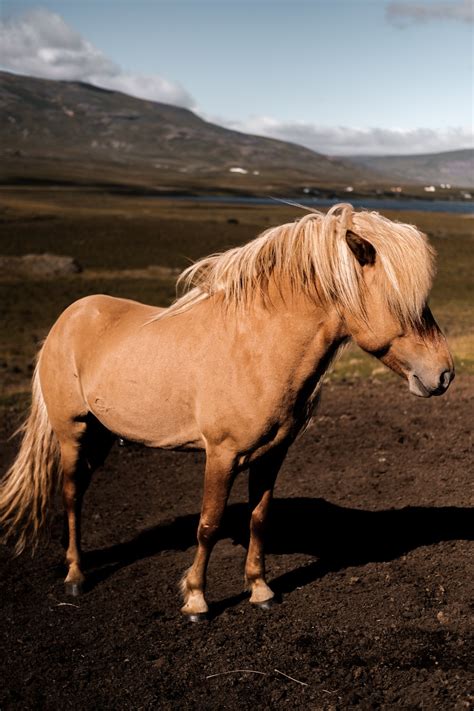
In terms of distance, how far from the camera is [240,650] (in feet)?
15.5

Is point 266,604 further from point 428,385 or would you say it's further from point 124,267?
point 124,267

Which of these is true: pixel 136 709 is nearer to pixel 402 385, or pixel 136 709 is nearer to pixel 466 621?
pixel 466 621

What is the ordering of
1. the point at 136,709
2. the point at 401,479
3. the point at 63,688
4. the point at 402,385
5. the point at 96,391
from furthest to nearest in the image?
the point at 402,385, the point at 401,479, the point at 96,391, the point at 63,688, the point at 136,709

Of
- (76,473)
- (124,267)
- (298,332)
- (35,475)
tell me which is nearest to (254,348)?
(298,332)

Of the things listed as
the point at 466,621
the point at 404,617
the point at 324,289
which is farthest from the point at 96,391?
the point at 466,621

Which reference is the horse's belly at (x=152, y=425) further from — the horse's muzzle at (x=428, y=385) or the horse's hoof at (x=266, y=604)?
the horse's muzzle at (x=428, y=385)

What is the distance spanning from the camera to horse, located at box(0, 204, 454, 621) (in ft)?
14.5

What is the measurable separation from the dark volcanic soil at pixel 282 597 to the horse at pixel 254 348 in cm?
42

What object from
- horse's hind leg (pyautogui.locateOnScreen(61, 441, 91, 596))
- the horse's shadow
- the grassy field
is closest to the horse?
horse's hind leg (pyautogui.locateOnScreen(61, 441, 91, 596))

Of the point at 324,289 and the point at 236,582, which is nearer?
the point at 324,289

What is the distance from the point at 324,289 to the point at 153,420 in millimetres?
1675

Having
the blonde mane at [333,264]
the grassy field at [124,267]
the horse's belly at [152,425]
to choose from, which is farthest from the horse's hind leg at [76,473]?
the grassy field at [124,267]

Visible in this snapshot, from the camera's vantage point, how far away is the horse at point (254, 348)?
4430mm

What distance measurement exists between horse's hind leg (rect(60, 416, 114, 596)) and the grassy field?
258 centimetres
